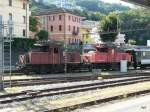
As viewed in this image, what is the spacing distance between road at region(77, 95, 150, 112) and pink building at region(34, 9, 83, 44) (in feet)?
264

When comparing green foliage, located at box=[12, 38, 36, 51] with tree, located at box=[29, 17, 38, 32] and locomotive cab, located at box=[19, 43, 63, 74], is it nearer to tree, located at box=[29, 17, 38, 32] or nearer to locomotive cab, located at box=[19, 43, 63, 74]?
locomotive cab, located at box=[19, 43, 63, 74]

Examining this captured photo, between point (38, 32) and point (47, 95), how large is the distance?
68.8 m

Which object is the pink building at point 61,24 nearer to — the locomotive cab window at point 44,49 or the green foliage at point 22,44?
the green foliage at point 22,44

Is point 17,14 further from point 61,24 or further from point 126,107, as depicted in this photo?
point 126,107

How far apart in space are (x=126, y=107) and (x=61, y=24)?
85620 millimetres

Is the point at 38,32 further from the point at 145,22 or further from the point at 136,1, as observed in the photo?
the point at 136,1

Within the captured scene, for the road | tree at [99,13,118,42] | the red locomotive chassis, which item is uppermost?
tree at [99,13,118,42]

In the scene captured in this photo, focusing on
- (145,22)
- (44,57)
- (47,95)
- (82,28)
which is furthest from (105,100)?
(82,28)

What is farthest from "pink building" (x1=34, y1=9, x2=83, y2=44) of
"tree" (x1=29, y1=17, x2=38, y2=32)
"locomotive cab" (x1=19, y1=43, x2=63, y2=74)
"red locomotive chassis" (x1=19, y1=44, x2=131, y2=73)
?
"locomotive cab" (x1=19, y1=43, x2=63, y2=74)

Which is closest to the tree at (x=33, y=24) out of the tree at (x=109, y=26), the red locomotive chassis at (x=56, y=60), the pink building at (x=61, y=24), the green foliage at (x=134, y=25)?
the pink building at (x=61, y=24)

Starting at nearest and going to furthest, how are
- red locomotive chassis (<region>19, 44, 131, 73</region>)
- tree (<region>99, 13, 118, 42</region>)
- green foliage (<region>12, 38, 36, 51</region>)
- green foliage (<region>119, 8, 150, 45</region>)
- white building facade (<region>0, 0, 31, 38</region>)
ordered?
1. red locomotive chassis (<region>19, 44, 131, 73</region>)
2. green foliage (<region>12, 38, 36, 51</region>)
3. white building facade (<region>0, 0, 31, 38</region>)
4. tree (<region>99, 13, 118, 42</region>)
5. green foliage (<region>119, 8, 150, 45</region>)

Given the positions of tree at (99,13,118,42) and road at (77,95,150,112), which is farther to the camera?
tree at (99,13,118,42)

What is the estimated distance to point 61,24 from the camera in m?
99.0

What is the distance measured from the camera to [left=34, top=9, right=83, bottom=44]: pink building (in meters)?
97.6
